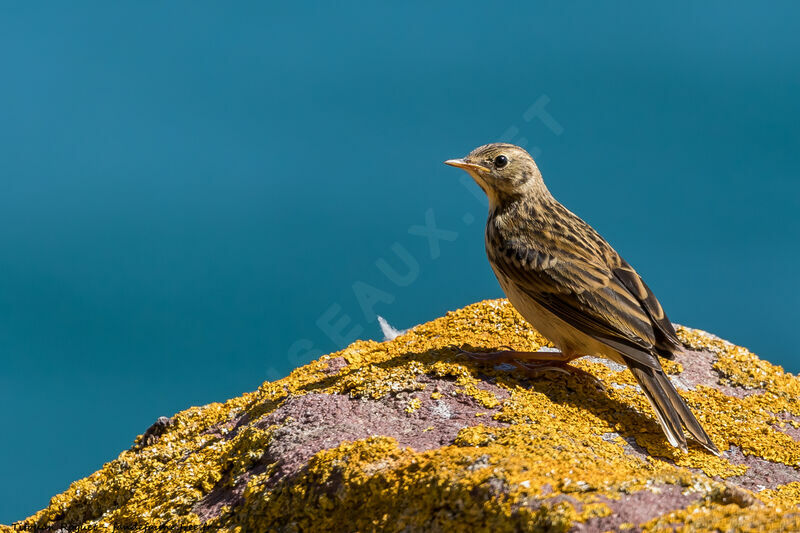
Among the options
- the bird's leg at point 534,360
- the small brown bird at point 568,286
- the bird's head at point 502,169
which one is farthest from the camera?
the bird's head at point 502,169

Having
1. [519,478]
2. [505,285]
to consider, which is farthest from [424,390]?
[519,478]

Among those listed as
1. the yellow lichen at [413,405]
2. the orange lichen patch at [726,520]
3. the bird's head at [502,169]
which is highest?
the bird's head at [502,169]

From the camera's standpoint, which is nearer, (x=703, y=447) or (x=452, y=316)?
(x=703, y=447)

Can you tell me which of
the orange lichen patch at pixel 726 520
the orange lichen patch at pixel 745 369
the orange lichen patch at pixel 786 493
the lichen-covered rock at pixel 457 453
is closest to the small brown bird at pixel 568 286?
the lichen-covered rock at pixel 457 453

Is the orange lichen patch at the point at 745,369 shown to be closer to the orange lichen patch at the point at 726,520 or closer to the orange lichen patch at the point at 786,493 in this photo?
the orange lichen patch at the point at 786,493

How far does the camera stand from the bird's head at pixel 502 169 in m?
6.70

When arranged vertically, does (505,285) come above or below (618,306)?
above

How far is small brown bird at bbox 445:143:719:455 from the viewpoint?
5422 mm

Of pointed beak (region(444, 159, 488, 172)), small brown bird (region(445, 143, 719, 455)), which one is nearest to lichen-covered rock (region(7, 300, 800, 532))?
small brown bird (region(445, 143, 719, 455))

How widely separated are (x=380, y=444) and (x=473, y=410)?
0.94 meters

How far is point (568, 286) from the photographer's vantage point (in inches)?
226

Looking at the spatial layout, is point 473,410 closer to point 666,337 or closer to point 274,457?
point 274,457

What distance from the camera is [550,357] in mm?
5895

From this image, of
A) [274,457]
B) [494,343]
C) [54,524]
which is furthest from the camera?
[494,343]
